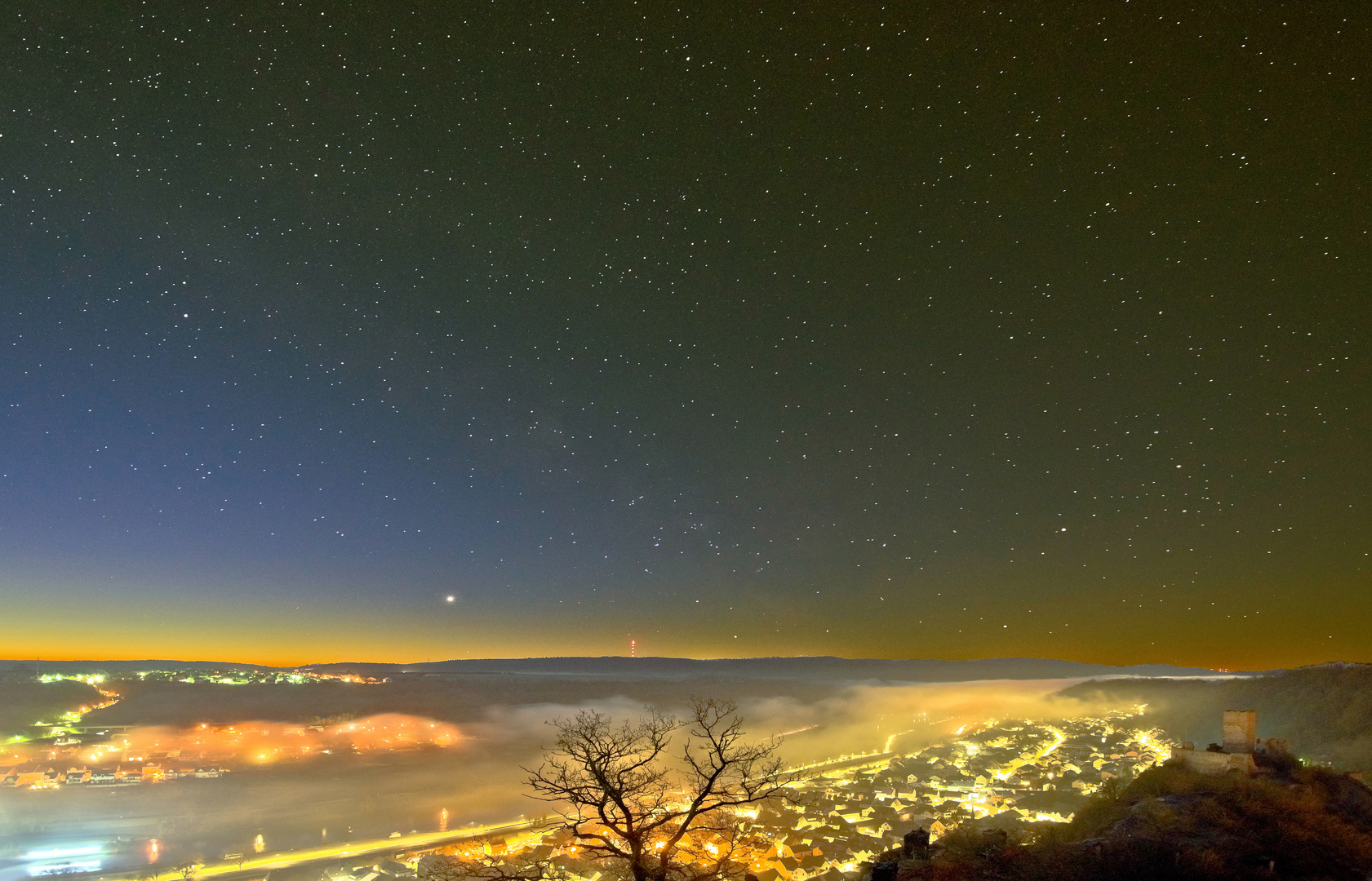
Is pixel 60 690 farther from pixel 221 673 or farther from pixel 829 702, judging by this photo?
pixel 829 702

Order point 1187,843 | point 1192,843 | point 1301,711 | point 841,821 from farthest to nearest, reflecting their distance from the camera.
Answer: point 1301,711
point 841,821
point 1192,843
point 1187,843

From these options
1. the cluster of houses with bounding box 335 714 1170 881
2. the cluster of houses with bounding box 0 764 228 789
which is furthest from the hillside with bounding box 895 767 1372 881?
the cluster of houses with bounding box 0 764 228 789

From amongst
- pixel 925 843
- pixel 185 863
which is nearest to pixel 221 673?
pixel 185 863

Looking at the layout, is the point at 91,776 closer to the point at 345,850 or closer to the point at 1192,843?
the point at 345,850

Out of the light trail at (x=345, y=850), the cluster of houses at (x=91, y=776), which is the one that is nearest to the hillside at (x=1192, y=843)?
the light trail at (x=345, y=850)

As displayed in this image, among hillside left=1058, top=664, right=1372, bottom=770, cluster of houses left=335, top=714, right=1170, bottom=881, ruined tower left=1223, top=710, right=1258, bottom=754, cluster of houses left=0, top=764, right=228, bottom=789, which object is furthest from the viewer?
cluster of houses left=0, top=764, right=228, bottom=789

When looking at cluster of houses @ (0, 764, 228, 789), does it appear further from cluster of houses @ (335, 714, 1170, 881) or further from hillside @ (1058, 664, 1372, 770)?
hillside @ (1058, 664, 1372, 770)

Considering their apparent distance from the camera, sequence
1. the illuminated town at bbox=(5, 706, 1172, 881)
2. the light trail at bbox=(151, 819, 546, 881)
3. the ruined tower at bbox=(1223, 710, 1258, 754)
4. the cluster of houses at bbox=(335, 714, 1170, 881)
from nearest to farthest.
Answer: the ruined tower at bbox=(1223, 710, 1258, 754), the cluster of houses at bbox=(335, 714, 1170, 881), the illuminated town at bbox=(5, 706, 1172, 881), the light trail at bbox=(151, 819, 546, 881)

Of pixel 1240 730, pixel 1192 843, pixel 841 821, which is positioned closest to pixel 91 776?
pixel 841 821
